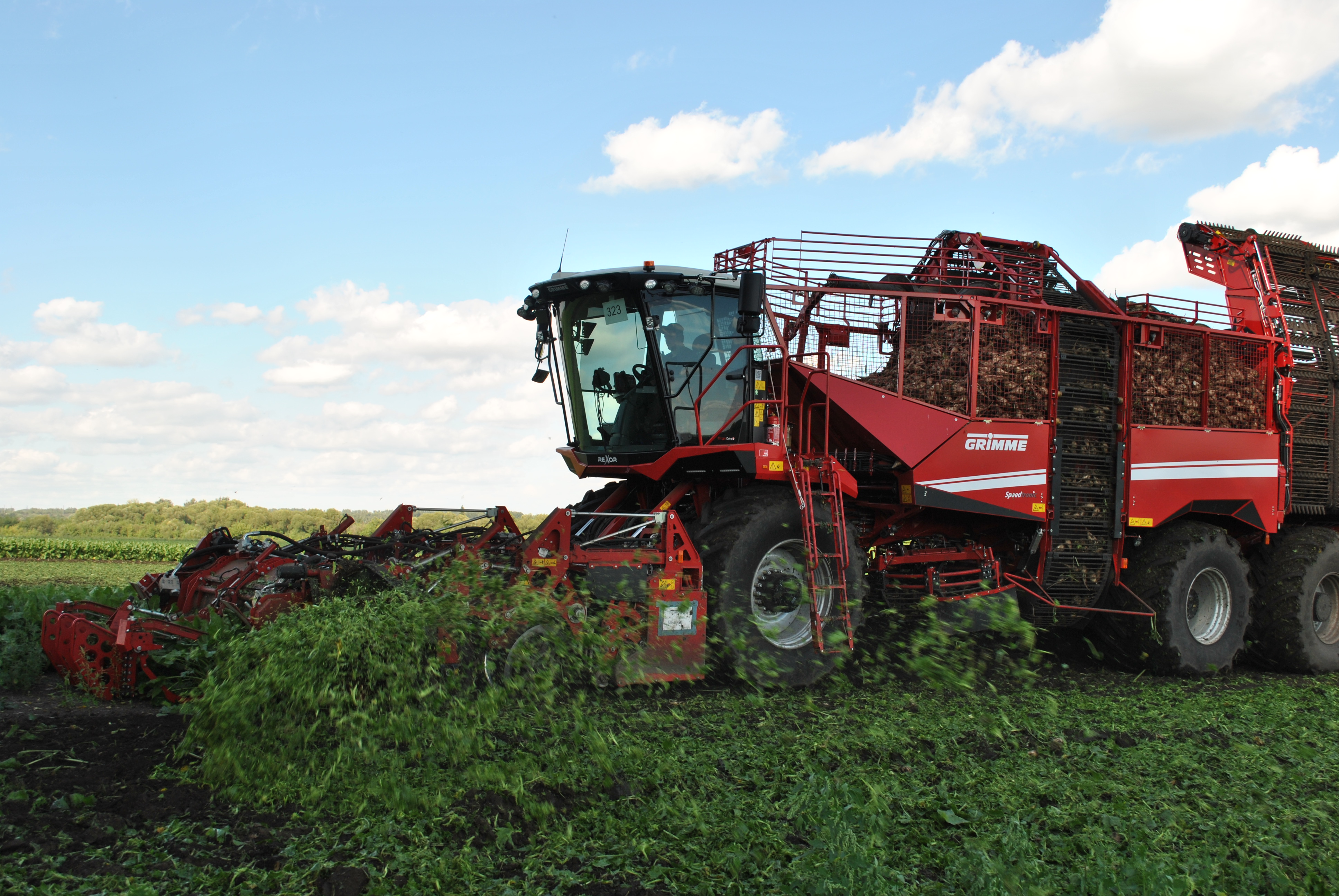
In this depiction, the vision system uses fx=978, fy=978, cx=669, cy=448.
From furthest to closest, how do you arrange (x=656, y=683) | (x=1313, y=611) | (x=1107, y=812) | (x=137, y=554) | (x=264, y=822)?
(x=137, y=554), (x=1313, y=611), (x=656, y=683), (x=1107, y=812), (x=264, y=822)

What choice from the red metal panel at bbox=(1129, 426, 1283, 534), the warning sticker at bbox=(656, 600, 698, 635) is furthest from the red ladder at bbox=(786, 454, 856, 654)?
the red metal panel at bbox=(1129, 426, 1283, 534)

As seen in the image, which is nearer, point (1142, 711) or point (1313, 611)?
point (1142, 711)

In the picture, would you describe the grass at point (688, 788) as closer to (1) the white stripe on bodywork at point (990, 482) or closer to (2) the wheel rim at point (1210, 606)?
(1) the white stripe on bodywork at point (990, 482)

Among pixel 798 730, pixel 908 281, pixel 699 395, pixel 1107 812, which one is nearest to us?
pixel 1107 812

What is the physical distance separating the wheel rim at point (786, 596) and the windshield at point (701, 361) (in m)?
0.91

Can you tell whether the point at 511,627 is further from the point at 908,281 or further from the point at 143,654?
the point at 908,281

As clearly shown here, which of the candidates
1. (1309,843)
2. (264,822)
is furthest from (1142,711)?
(264,822)

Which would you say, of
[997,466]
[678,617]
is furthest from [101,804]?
[997,466]

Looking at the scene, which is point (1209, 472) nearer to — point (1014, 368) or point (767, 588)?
point (1014, 368)

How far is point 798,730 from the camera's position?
5.36 meters

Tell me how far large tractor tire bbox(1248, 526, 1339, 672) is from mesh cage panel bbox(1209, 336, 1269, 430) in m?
1.23

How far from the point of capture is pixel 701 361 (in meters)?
7.02

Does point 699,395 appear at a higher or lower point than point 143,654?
higher

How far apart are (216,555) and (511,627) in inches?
110
